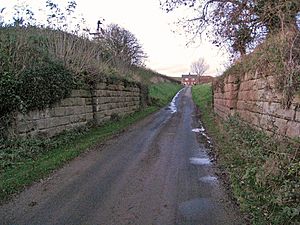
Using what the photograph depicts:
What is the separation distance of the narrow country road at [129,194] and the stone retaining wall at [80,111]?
Answer: 1.96 metres

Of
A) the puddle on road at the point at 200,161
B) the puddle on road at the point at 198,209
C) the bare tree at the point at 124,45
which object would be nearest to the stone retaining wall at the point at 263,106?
the puddle on road at the point at 200,161

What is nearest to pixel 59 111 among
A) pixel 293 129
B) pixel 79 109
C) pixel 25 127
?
pixel 79 109

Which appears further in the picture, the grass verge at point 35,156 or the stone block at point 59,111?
the stone block at point 59,111

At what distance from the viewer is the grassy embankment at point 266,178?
13.5 ft

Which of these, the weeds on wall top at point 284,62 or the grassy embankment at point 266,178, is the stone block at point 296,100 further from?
the grassy embankment at point 266,178

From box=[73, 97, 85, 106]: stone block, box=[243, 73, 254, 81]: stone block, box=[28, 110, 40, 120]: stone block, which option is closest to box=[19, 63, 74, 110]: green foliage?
box=[28, 110, 40, 120]: stone block

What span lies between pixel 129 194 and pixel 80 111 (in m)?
7.56

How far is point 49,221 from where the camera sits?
431 cm

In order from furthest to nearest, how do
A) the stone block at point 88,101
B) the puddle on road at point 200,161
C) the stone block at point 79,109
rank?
the stone block at point 88,101
the stone block at point 79,109
the puddle on road at point 200,161

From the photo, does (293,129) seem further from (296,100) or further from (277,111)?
(277,111)

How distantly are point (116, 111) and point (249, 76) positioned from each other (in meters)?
8.76

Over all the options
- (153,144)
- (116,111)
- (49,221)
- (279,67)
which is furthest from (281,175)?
(116,111)

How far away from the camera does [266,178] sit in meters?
4.92

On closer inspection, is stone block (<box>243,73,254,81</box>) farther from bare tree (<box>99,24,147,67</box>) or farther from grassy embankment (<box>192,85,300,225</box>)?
bare tree (<box>99,24,147,67</box>)
